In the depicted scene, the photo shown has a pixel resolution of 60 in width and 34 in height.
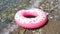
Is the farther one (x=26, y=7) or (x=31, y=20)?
(x=26, y=7)

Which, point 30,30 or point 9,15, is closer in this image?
point 30,30

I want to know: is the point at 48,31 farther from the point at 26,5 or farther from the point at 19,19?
the point at 26,5

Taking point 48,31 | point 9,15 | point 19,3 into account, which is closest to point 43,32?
point 48,31

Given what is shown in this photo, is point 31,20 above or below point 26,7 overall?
below

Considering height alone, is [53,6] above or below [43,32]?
above

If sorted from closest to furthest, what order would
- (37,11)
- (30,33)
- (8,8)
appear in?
(30,33) → (37,11) → (8,8)

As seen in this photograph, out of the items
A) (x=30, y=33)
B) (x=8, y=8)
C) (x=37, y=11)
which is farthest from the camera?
(x=8, y=8)

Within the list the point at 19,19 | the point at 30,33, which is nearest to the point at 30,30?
the point at 30,33
